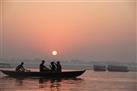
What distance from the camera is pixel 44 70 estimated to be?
4294 cm

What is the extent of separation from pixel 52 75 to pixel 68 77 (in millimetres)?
1470

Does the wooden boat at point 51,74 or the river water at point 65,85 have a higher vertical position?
the wooden boat at point 51,74

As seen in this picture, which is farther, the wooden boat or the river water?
the wooden boat

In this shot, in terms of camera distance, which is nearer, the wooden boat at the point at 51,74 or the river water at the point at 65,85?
the river water at the point at 65,85

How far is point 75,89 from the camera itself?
30.0 meters

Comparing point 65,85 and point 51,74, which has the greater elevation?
point 51,74

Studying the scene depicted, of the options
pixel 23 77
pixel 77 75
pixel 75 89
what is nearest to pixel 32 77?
pixel 23 77

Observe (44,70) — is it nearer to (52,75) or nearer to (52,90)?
(52,75)

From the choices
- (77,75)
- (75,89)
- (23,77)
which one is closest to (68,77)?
(77,75)

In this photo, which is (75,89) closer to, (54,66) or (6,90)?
(6,90)

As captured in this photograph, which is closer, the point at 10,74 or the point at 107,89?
the point at 107,89

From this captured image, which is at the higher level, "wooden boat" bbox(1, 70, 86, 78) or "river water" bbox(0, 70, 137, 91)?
"wooden boat" bbox(1, 70, 86, 78)

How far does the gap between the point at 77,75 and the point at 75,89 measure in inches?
542

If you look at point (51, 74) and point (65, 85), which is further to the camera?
point (51, 74)
